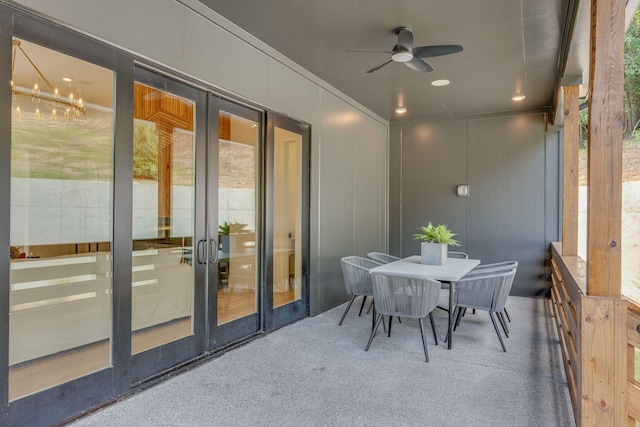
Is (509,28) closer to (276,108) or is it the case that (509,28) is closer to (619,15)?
(619,15)

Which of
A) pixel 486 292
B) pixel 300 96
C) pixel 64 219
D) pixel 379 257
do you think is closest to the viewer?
pixel 64 219

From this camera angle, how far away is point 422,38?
388 centimetres

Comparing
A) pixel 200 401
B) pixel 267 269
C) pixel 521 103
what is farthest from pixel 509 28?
pixel 200 401

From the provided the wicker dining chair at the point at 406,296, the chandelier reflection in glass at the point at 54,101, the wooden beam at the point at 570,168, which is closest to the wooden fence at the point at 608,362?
the wicker dining chair at the point at 406,296

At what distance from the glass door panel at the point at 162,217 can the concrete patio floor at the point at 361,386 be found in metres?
0.43

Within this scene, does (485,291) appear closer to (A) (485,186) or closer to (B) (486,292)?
(B) (486,292)

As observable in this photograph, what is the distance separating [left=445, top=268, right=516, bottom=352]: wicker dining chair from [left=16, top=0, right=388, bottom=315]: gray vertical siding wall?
1803mm

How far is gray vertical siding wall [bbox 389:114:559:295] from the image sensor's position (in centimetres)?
641

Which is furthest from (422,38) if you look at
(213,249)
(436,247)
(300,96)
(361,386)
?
(361,386)

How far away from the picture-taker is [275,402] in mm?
2789

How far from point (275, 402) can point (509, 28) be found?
370 centimetres

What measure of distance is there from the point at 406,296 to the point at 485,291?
932mm

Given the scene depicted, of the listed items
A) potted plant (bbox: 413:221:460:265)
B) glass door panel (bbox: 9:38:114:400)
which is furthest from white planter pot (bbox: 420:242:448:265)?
glass door panel (bbox: 9:38:114:400)

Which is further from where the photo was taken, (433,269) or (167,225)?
(433,269)
